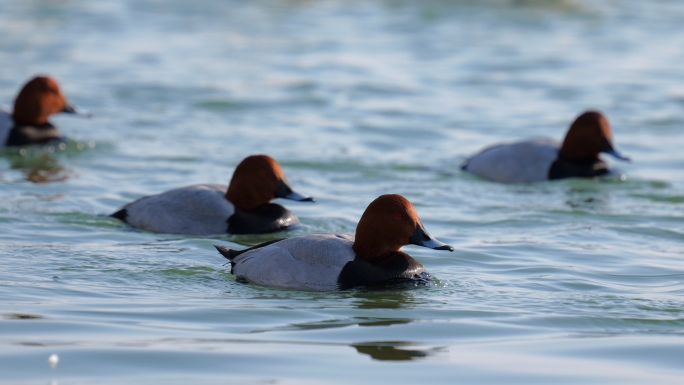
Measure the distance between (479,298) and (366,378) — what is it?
6.61 feet

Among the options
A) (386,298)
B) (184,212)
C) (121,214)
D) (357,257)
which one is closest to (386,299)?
(386,298)

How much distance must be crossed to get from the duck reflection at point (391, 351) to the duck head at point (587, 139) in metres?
7.11

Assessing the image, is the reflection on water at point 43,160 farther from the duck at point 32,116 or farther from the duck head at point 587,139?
the duck head at point 587,139

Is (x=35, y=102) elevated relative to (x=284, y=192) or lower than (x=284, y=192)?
elevated

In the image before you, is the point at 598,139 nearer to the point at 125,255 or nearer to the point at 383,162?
the point at 383,162

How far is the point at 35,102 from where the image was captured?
1387 cm

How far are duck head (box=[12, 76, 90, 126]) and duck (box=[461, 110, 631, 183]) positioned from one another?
18.7 ft

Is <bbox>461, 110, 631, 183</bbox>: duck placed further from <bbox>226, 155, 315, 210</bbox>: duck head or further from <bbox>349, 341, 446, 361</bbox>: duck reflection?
<bbox>349, 341, 446, 361</bbox>: duck reflection

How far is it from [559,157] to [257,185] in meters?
4.59

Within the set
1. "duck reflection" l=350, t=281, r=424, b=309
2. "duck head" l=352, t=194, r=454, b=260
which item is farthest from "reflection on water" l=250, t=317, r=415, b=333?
"duck head" l=352, t=194, r=454, b=260

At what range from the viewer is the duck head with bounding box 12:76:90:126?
45.4 feet

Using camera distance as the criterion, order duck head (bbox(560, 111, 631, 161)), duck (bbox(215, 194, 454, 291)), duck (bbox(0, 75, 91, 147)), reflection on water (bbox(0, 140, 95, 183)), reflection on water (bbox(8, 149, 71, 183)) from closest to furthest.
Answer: duck (bbox(215, 194, 454, 291))
reflection on water (bbox(8, 149, 71, 183))
reflection on water (bbox(0, 140, 95, 183))
duck head (bbox(560, 111, 631, 161))
duck (bbox(0, 75, 91, 147))

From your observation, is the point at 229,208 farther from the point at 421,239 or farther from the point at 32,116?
the point at 32,116

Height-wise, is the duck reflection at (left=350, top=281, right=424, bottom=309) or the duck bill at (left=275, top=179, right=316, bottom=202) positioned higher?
the duck bill at (left=275, top=179, right=316, bottom=202)
